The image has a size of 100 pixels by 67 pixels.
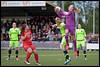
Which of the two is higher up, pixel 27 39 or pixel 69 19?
pixel 69 19

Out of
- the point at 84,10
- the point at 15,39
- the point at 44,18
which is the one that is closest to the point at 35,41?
the point at 44,18

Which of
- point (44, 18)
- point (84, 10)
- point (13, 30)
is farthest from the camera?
point (84, 10)

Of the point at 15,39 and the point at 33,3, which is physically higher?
the point at 33,3

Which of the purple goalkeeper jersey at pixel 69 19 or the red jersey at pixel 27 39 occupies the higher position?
the purple goalkeeper jersey at pixel 69 19

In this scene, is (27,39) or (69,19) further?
(27,39)

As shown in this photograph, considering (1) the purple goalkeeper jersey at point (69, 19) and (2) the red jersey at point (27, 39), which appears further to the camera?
(2) the red jersey at point (27, 39)

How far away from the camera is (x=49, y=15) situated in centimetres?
4300

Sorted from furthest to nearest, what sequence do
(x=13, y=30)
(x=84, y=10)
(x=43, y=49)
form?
(x=84, y=10) < (x=43, y=49) < (x=13, y=30)

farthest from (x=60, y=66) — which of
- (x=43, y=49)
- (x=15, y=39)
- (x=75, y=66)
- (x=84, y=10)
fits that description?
(x=84, y=10)

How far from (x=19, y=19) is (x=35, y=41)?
799 cm

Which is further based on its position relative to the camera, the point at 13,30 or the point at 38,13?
the point at 38,13

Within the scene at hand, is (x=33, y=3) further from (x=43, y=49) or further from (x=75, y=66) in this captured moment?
(x=75, y=66)

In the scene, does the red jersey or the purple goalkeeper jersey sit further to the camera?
the red jersey

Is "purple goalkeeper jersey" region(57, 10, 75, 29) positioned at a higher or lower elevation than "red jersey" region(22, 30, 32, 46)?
higher
